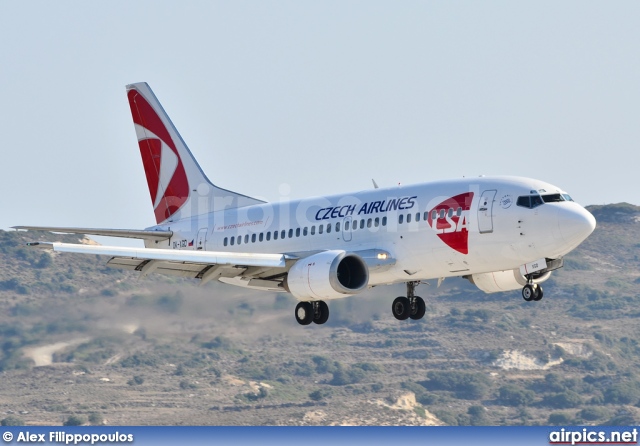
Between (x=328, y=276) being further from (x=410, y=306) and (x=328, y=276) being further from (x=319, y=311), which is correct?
(x=410, y=306)

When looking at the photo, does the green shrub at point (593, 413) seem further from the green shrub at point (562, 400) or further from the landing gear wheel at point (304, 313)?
the landing gear wheel at point (304, 313)

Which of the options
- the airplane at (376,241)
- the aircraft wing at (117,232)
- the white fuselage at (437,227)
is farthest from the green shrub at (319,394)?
the white fuselage at (437,227)

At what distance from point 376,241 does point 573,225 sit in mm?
7533

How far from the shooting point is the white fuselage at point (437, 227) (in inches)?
1823

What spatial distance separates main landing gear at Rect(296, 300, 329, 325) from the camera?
52188 mm

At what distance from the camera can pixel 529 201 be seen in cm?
4669

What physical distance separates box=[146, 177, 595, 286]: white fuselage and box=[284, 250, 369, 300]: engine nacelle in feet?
3.02

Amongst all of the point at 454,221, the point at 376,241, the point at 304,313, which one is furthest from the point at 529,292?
the point at 304,313

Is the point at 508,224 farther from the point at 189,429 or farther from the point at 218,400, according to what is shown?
the point at 218,400

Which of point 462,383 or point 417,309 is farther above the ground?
point 417,309

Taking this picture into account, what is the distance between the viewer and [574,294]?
15962cm

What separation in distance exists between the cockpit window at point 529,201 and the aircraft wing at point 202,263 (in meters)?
9.14

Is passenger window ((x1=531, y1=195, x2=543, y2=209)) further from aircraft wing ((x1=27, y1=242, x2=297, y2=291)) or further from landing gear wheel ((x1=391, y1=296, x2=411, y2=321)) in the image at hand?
aircraft wing ((x1=27, y1=242, x2=297, y2=291))

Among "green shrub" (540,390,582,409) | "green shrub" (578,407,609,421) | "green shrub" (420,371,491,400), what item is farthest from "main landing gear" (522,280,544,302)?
"green shrub" (578,407,609,421)
